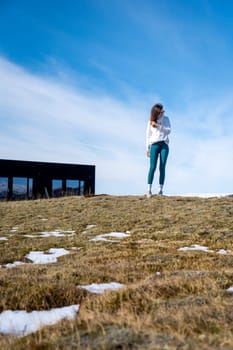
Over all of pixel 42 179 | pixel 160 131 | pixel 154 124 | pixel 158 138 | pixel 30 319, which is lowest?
pixel 30 319

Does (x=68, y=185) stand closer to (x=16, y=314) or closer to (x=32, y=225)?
(x=32, y=225)

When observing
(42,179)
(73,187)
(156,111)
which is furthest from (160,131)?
(73,187)

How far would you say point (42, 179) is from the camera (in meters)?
26.4

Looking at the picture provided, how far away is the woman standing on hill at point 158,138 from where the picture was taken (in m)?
11.5

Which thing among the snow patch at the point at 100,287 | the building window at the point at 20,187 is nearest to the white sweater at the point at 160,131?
the snow patch at the point at 100,287

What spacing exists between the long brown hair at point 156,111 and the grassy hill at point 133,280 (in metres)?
2.92

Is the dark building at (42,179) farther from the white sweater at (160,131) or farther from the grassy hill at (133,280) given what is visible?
the grassy hill at (133,280)

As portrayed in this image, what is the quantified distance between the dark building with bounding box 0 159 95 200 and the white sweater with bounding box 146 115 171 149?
14.2m

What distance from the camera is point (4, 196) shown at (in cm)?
2523

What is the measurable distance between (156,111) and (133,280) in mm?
7969

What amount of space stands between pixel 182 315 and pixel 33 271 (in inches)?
109

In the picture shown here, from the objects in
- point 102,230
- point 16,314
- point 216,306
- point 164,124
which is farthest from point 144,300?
point 164,124

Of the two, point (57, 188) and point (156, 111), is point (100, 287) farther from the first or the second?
point (57, 188)

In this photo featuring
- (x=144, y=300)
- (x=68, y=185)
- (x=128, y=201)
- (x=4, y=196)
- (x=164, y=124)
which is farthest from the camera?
(x=68, y=185)
